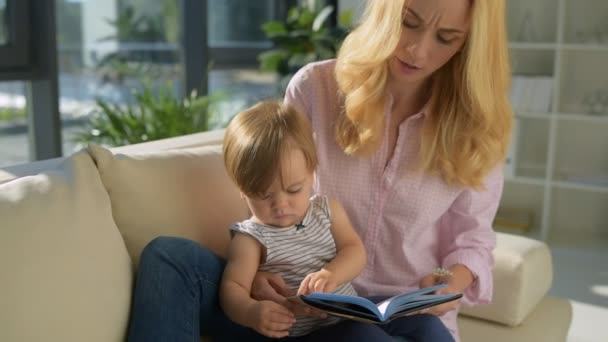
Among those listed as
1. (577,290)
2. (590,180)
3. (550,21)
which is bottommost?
(577,290)

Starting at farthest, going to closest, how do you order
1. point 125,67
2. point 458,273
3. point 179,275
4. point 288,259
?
point 125,67 → point 458,273 → point 288,259 → point 179,275

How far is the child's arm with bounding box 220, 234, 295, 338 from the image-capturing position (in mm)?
1355

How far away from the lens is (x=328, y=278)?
1451 mm

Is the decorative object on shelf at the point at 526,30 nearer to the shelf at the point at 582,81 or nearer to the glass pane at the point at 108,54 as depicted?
the shelf at the point at 582,81

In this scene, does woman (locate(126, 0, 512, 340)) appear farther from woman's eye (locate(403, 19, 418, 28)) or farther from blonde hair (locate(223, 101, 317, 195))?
blonde hair (locate(223, 101, 317, 195))

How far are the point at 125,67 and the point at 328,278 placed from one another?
2.76 meters

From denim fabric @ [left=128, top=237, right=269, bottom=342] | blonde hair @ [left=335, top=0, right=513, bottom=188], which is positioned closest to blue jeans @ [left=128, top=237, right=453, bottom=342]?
denim fabric @ [left=128, top=237, right=269, bottom=342]

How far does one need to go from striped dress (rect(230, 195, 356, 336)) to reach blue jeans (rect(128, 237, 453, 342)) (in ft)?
0.23

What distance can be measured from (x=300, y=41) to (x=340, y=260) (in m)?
2.85

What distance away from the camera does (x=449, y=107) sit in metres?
1.69

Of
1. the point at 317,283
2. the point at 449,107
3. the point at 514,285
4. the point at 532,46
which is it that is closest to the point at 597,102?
the point at 532,46

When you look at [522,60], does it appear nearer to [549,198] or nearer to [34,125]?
[549,198]

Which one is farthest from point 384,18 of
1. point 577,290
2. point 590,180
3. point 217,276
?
point 590,180

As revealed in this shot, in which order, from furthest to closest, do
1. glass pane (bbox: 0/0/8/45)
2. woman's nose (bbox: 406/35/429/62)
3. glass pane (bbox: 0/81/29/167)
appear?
glass pane (bbox: 0/81/29/167)
glass pane (bbox: 0/0/8/45)
woman's nose (bbox: 406/35/429/62)
